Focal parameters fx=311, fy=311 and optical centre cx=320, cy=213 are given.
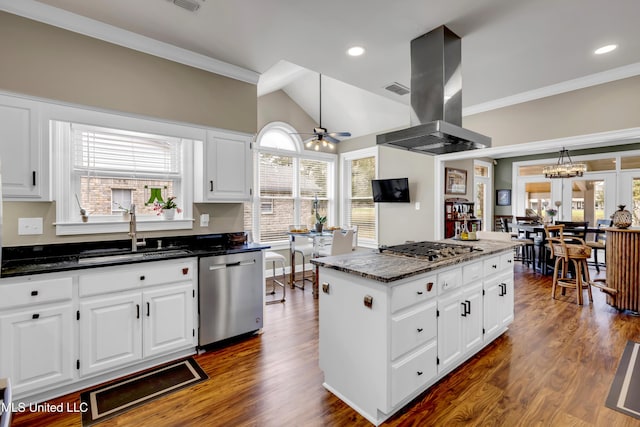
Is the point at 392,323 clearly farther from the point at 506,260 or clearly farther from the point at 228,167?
the point at 228,167

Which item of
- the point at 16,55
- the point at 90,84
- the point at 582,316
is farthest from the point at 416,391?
the point at 16,55

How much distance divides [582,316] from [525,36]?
10.8 feet

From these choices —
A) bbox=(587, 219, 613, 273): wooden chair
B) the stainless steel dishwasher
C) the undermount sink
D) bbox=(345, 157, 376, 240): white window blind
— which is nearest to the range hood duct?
the stainless steel dishwasher

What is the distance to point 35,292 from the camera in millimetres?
2105

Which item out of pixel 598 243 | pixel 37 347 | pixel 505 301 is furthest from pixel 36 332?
pixel 598 243

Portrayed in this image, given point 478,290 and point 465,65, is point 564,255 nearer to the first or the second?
point 478,290

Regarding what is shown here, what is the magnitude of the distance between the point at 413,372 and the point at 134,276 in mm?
2219

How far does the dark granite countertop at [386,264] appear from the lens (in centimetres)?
193

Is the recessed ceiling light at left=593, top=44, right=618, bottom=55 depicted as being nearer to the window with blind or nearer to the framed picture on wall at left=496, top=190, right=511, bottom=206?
the window with blind

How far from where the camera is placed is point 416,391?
2.16 meters

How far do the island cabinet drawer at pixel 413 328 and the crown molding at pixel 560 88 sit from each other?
11.6 feet

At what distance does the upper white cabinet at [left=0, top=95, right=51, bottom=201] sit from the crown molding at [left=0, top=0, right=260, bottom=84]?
68cm

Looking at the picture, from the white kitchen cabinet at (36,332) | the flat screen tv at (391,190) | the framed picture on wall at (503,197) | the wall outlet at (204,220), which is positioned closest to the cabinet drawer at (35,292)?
the white kitchen cabinet at (36,332)

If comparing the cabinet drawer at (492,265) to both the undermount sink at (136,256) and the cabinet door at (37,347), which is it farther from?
the cabinet door at (37,347)
